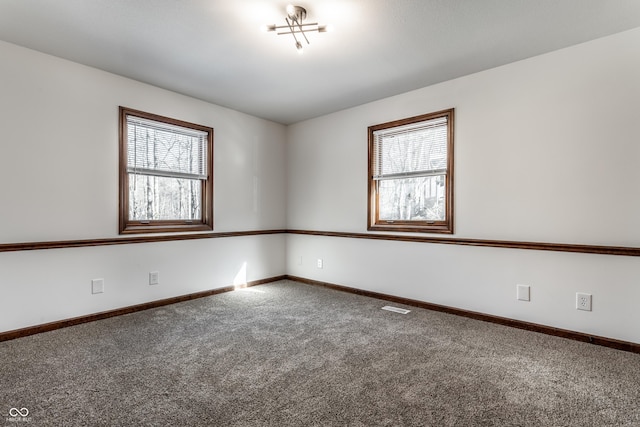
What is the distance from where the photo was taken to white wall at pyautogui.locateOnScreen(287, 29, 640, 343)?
249cm

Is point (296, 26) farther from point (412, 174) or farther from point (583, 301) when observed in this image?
point (583, 301)

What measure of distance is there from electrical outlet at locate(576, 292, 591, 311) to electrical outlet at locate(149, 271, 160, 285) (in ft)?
13.2

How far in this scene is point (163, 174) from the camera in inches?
144

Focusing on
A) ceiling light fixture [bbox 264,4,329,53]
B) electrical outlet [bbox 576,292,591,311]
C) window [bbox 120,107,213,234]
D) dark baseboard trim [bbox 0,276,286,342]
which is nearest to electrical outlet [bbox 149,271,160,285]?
dark baseboard trim [bbox 0,276,286,342]

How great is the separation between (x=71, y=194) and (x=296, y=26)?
2516 millimetres

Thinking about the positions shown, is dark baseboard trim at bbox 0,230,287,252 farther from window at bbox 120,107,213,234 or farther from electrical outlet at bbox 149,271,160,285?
electrical outlet at bbox 149,271,160,285

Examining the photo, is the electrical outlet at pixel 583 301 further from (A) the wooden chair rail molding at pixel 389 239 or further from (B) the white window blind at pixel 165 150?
(B) the white window blind at pixel 165 150

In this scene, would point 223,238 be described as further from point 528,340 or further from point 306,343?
point 528,340

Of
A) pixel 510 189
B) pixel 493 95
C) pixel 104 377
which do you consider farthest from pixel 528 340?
pixel 104 377

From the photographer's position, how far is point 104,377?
201 centimetres

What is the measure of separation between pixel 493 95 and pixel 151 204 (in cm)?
375

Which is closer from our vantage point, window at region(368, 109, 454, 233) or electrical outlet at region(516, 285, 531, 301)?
electrical outlet at region(516, 285, 531, 301)

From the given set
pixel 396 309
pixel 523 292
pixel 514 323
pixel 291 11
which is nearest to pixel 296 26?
pixel 291 11

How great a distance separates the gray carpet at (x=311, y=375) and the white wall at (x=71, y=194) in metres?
0.38
